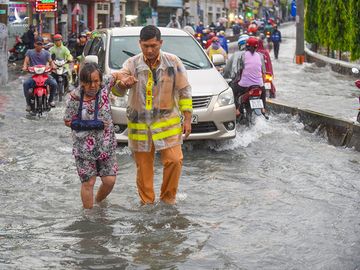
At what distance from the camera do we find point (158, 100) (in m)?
7.15

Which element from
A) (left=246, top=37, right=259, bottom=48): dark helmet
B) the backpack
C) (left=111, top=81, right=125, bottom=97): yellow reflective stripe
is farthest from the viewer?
the backpack

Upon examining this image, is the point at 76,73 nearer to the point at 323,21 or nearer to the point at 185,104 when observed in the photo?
the point at 185,104

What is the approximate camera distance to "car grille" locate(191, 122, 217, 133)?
1062 cm

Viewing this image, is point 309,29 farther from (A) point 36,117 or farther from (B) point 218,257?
(B) point 218,257

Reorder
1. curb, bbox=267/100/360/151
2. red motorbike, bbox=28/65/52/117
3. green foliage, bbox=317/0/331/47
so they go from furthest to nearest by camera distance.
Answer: green foliage, bbox=317/0/331/47
red motorbike, bbox=28/65/52/117
curb, bbox=267/100/360/151

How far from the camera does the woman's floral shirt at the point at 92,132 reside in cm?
686

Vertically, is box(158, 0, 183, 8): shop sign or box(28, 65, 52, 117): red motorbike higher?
box(158, 0, 183, 8): shop sign

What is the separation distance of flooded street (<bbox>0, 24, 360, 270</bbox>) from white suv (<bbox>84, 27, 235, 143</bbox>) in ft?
1.34

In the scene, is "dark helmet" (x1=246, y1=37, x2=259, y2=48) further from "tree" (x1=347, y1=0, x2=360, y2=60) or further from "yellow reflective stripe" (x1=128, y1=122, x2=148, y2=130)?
"tree" (x1=347, y1=0, x2=360, y2=60)

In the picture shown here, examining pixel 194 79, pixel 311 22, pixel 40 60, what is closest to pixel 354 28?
pixel 311 22

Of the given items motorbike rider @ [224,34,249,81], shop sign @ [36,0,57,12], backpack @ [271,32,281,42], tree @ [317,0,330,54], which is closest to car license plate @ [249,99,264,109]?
motorbike rider @ [224,34,249,81]

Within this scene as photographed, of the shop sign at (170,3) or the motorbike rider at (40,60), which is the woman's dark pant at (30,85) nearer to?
the motorbike rider at (40,60)

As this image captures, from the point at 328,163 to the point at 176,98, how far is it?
362 cm

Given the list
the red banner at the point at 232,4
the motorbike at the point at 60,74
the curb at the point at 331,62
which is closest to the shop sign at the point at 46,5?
the curb at the point at 331,62
